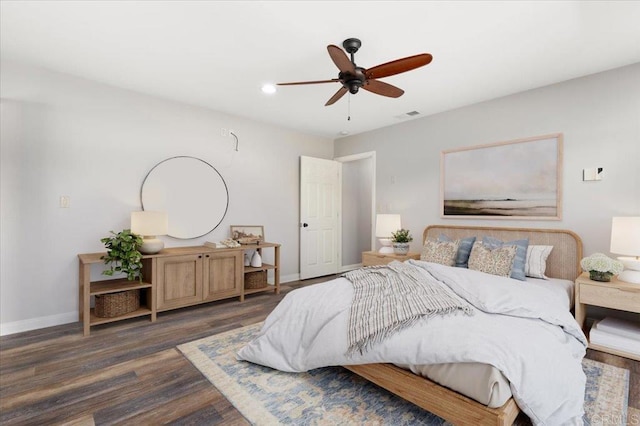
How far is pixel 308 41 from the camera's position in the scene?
98.1 inches

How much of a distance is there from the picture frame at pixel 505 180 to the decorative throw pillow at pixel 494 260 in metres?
0.66

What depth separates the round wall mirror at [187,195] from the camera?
373 cm

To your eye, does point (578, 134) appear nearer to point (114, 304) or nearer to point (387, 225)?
point (387, 225)

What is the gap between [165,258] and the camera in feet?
10.9

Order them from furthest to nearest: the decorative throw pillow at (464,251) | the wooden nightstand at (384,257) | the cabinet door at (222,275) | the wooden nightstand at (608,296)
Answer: the wooden nightstand at (384,257) < the cabinet door at (222,275) < the decorative throw pillow at (464,251) < the wooden nightstand at (608,296)

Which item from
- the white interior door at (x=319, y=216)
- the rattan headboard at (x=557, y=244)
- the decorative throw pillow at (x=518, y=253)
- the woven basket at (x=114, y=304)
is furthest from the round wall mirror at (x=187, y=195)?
the rattan headboard at (x=557, y=244)

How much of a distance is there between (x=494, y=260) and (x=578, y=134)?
5.17 ft

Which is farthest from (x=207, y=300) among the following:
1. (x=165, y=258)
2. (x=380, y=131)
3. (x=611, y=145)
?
(x=611, y=145)

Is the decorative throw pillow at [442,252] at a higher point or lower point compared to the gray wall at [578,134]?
lower

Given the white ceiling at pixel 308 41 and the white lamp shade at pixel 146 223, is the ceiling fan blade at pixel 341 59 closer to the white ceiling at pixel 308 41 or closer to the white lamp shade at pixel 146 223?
the white ceiling at pixel 308 41

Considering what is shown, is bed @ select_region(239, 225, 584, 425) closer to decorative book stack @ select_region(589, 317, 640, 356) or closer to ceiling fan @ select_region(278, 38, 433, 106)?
decorative book stack @ select_region(589, 317, 640, 356)

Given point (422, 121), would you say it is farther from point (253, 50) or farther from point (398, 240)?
point (253, 50)

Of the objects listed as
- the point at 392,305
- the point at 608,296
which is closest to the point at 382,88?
the point at 392,305

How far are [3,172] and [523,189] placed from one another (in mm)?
5383
